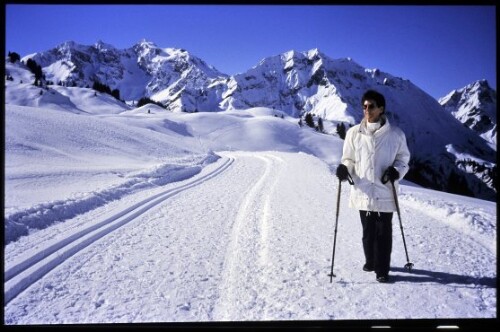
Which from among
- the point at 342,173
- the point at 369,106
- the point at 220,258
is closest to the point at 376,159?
the point at 342,173

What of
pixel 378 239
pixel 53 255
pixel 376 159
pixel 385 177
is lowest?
pixel 53 255

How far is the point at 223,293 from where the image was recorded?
3971mm

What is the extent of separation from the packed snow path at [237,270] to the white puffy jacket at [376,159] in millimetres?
877

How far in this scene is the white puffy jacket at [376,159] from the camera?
14.2 ft

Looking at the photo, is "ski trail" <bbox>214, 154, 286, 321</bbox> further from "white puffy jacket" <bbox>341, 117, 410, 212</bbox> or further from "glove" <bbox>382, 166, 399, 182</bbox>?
"glove" <bbox>382, 166, 399, 182</bbox>

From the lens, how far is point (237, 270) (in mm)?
4500

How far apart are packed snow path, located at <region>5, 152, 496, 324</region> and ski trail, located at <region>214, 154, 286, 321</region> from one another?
0.01m

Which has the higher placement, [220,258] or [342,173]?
[342,173]

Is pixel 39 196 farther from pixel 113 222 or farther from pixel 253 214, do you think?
pixel 253 214

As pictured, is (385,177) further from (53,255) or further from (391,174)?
(53,255)

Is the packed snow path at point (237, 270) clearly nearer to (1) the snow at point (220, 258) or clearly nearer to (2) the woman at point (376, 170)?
(1) the snow at point (220, 258)

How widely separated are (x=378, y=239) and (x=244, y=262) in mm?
1682

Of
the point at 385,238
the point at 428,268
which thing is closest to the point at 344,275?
the point at 385,238

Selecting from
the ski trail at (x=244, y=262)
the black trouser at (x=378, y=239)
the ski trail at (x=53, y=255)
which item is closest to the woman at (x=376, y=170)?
the black trouser at (x=378, y=239)
